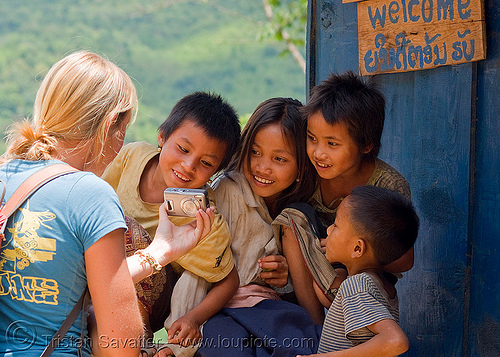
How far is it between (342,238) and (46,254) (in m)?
1.14

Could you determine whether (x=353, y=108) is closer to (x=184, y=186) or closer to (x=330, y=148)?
(x=330, y=148)

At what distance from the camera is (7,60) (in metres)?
12.7

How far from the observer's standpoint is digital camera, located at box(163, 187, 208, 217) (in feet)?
7.72

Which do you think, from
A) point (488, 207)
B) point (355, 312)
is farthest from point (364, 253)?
point (488, 207)

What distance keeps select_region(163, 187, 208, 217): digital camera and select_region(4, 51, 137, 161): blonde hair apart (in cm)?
43

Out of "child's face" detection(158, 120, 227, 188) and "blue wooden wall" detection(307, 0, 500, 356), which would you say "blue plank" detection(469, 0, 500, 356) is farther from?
"child's face" detection(158, 120, 227, 188)

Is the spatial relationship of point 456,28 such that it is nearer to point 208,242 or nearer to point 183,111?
point 183,111

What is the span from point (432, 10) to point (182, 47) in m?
11.9

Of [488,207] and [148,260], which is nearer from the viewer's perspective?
[148,260]

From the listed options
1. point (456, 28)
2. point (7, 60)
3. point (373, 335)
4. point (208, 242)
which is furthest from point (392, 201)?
point (7, 60)

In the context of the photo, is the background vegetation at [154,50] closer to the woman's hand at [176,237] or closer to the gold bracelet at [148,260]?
the woman's hand at [176,237]

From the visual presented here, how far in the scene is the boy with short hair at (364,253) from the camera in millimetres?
2125

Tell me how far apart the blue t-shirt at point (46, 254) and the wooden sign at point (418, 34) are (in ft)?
6.03

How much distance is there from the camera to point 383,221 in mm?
2299
